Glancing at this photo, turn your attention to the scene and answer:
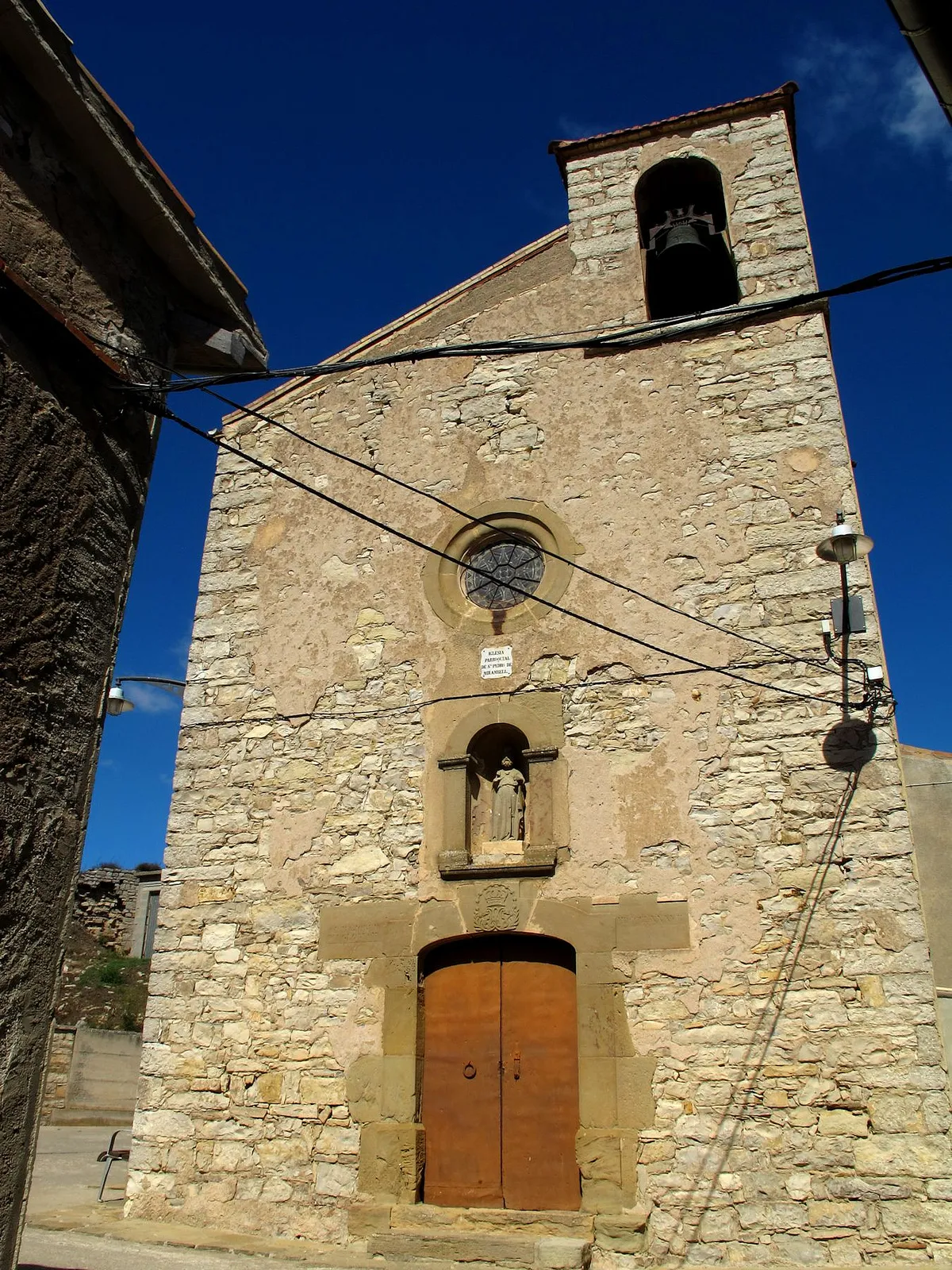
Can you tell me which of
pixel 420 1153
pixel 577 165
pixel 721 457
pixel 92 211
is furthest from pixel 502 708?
pixel 577 165

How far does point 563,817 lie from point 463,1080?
2032mm

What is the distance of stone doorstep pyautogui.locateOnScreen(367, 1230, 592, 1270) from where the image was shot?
6.09 m

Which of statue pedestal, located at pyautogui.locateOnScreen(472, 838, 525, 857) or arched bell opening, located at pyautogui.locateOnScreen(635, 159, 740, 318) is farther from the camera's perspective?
arched bell opening, located at pyautogui.locateOnScreen(635, 159, 740, 318)

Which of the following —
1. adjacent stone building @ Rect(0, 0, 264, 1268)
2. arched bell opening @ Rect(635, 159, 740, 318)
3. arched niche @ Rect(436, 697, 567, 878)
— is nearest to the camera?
adjacent stone building @ Rect(0, 0, 264, 1268)

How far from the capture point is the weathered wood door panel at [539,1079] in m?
6.93

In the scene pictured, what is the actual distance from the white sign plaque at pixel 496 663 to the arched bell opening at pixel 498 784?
43 cm

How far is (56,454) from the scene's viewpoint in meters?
3.78

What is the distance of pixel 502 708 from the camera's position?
816cm

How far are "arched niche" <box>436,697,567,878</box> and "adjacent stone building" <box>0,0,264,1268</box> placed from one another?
4215mm

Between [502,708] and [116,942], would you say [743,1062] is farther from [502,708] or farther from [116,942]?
[116,942]

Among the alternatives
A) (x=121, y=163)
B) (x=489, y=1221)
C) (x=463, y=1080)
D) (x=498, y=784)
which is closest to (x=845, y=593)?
(x=498, y=784)

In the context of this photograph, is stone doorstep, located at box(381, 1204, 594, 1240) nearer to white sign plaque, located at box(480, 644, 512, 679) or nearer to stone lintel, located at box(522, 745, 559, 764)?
stone lintel, located at box(522, 745, 559, 764)

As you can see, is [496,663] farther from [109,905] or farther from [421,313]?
[109,905]

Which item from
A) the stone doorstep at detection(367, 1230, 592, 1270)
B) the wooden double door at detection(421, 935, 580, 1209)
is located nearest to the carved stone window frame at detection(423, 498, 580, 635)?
the wooden double door at detection(421, 935, 580, 1209)
